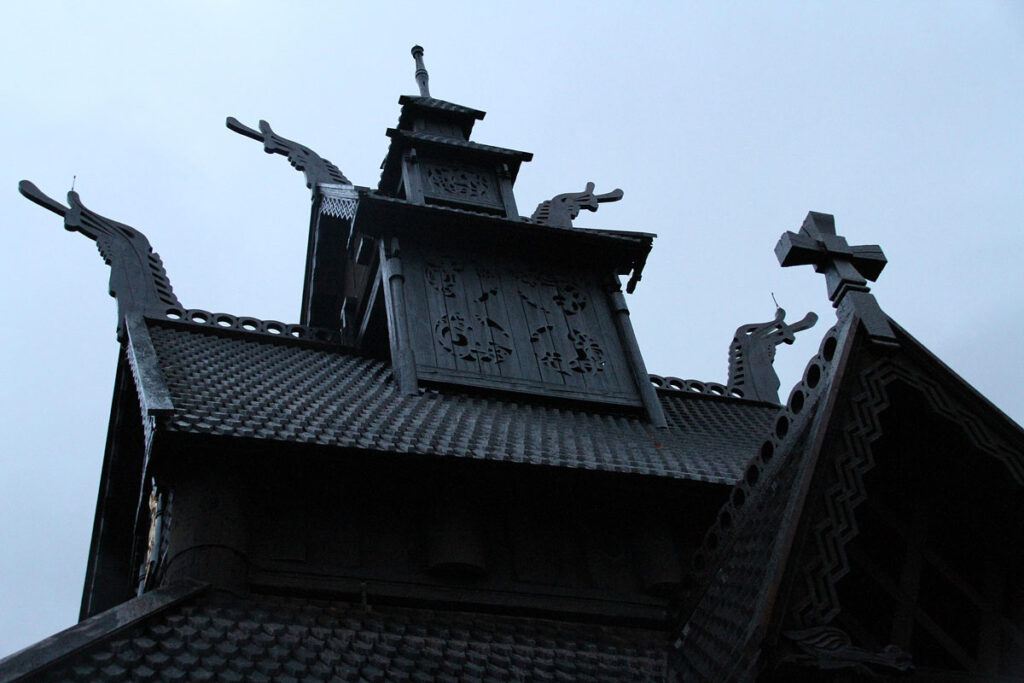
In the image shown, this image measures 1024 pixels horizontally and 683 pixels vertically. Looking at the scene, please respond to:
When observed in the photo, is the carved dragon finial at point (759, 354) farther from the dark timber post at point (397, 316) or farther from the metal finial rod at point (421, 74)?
the metal finial rod at point (421, 74)

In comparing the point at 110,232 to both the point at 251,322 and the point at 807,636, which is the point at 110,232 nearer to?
the point at 251,322

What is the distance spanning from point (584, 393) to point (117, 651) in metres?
5.94

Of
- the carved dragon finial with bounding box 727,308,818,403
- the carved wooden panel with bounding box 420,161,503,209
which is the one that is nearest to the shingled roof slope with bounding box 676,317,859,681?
the carved dragon finial with bounding box 727,308,818,403

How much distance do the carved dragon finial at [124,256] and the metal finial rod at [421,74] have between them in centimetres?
514

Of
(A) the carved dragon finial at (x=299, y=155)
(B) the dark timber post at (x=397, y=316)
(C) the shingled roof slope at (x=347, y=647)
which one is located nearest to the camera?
(C) the shingled roof slope at (x=347, y=647)

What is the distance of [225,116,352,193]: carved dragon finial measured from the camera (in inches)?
584

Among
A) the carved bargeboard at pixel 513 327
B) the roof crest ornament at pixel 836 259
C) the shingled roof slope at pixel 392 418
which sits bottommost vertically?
the roof crest ornament at pixel 836 259

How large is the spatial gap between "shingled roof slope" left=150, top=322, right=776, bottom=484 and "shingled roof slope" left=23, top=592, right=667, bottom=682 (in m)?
1.14

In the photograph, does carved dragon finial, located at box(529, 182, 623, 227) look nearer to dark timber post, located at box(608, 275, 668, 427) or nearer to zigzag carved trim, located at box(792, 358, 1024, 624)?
dark timber post, located at box(608, 275, 668, 427)

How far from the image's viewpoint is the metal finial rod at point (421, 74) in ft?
52.9

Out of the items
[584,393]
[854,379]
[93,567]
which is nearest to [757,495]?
[854,379]

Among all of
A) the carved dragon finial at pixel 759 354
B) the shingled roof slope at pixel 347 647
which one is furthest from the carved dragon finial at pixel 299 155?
the shingled roof slope at pixel 347 647

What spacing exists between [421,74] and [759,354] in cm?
655

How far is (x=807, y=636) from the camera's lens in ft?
14.7
